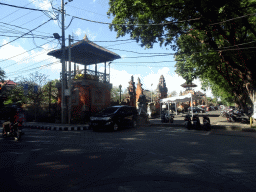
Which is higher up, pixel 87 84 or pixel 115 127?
pixel 87 84

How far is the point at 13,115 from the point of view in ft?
31.0

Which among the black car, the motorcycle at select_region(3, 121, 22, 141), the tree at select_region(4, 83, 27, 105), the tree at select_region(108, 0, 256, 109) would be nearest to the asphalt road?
the motorcycle at select_region(3, 121, 22, 141)

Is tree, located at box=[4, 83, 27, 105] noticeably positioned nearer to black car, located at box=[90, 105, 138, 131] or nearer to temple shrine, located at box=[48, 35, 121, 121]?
temple shrine, located at box=[48, 35, 121, 121]

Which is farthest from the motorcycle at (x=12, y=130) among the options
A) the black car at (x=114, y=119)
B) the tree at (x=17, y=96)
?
the tree at (x=17, y=96)

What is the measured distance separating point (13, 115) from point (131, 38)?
28.2ft

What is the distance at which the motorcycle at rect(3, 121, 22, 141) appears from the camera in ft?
29.8

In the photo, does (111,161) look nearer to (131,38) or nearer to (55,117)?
(131,38)

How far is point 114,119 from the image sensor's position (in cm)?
1298

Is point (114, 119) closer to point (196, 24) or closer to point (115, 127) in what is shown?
point (115, 127)

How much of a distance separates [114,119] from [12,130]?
19.0ft

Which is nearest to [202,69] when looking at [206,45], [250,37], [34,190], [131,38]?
[206,45]

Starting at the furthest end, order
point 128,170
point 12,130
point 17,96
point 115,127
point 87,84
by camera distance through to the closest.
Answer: point 17,96
point 87,84
point 115,127
point 12,130
point 128,170

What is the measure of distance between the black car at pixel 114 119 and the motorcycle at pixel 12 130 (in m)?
4.67

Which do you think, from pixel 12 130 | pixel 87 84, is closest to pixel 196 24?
pixel 87 84
